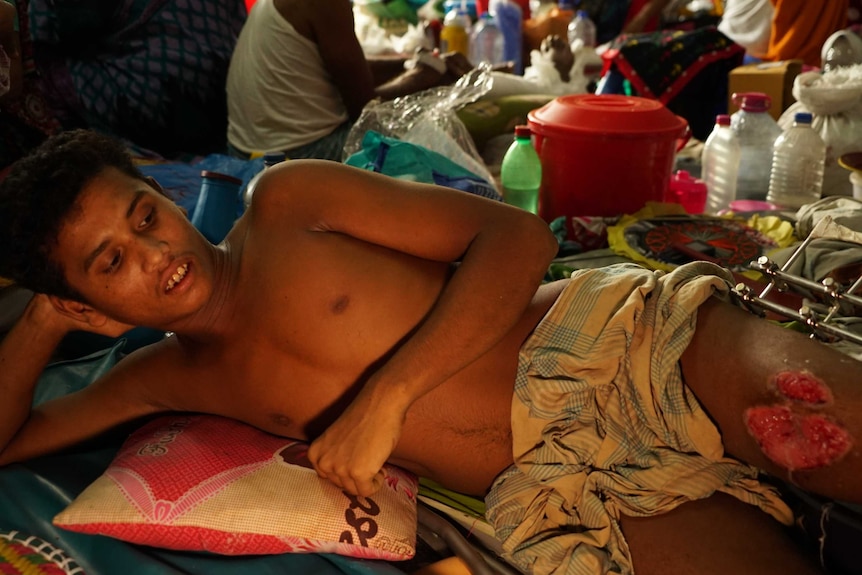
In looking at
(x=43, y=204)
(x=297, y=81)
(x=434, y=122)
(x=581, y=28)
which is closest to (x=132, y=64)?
(x=297, y=81)

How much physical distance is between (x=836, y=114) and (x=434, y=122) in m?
1.41

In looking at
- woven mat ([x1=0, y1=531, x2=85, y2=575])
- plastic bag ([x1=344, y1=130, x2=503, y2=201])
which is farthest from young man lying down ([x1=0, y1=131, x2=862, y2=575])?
plastic bag ([x1=344, y1=130, x2=503, y2=201])

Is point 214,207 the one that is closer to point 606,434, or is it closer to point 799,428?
point 606,434

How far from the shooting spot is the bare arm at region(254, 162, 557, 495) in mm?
1110

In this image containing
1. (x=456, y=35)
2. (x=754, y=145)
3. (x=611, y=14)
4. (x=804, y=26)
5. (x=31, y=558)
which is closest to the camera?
(x=31, y=558)

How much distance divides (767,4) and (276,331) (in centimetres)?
348

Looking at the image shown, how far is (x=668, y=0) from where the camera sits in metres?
4.67

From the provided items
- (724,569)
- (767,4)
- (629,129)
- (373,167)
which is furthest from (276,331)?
(767,4)

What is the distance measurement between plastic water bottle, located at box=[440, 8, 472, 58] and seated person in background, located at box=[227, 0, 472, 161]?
170 cm

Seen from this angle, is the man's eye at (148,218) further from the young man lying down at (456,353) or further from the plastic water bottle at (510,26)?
the plastic water bottle at (510,26)

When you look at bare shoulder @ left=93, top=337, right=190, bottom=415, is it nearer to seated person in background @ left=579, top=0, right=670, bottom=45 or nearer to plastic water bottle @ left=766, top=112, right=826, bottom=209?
plastic water bottle @ left=766, top=112, right=826, bottom=209

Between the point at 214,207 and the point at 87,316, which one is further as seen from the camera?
the point at 214,207

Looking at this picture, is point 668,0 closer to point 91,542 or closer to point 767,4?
point 767,4

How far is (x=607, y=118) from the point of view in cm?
225
